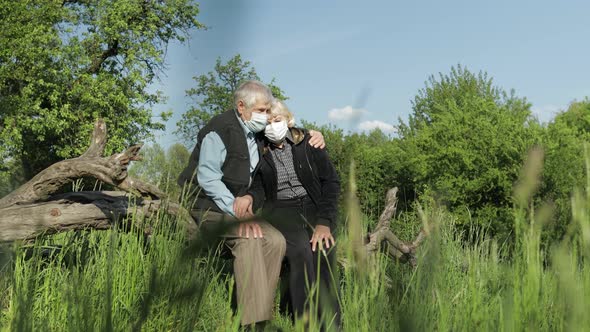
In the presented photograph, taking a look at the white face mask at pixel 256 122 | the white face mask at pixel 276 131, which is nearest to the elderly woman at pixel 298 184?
the white face mask at pixel 276 131

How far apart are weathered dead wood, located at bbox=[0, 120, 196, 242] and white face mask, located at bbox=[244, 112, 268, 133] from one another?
735mm

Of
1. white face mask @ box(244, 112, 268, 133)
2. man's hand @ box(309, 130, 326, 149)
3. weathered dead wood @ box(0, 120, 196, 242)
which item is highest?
white face mask @ box(244, 112, 268, 133)

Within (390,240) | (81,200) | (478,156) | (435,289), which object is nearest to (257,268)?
(81,200)

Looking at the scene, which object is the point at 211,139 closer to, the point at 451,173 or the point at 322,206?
the point at 322,206

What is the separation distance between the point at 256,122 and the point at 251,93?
194 millimetres

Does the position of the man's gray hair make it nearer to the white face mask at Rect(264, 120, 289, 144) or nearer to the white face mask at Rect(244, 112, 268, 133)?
the white face mask at Rect(244, 112, 268, 133)

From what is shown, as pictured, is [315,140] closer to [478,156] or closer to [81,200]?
[81,200]

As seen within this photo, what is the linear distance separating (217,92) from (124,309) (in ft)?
10.0

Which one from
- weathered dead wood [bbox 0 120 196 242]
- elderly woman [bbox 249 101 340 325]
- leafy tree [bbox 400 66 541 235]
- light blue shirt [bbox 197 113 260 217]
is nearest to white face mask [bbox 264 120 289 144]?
elderly woman [bbox 249 101 340 325]

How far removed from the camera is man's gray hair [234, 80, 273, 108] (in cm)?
399

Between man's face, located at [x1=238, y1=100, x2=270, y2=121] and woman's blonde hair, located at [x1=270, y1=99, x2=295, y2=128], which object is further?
woman's blonde hair, located at [x1=270, y1=99, x2=295, y2=128]

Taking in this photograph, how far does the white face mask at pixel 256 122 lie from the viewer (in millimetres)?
4055

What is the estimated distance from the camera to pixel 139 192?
4.64 meters

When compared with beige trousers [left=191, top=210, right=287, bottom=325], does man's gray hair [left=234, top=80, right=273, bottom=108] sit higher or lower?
higher
